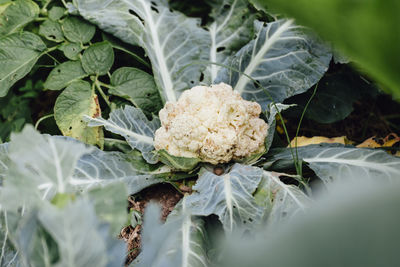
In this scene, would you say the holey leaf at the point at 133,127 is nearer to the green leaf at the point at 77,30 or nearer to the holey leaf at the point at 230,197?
the holey leaf at the point at 230,197

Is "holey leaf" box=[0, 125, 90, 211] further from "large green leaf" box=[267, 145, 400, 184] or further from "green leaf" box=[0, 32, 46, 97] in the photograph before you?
"green leaf" box=[0, 32, 46, 97]

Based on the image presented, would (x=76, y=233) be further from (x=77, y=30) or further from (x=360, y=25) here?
(x=77, y=30)

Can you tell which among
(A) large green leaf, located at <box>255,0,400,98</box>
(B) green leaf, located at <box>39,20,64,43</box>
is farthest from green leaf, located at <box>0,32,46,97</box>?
(A) large green leaf, located at <box>255,0,400,98</box>

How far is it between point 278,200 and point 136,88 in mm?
757

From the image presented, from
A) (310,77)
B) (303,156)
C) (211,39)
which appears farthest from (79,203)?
(211,39)

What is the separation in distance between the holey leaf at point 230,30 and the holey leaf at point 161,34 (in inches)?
1.9

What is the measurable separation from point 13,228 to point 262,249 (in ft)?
1.76

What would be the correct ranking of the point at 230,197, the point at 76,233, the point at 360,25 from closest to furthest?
the point at 360,25, the point at 76,233, the point at 230,197

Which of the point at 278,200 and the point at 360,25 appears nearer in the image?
the point at 360,25

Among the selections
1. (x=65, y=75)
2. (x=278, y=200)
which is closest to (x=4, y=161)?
(x=65, y=75)

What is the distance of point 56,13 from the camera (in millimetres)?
1583

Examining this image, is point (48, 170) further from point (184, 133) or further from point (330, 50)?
point (330, 50)

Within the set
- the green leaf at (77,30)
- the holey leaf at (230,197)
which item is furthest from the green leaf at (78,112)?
the holey leaf at (230,197)

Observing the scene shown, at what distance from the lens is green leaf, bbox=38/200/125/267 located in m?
0.52
